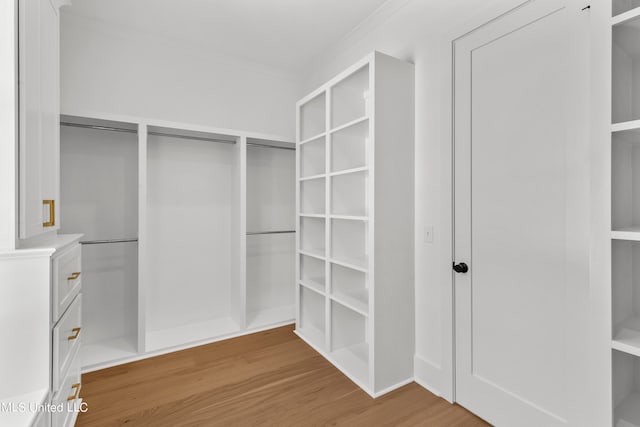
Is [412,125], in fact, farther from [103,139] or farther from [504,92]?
[103,139]

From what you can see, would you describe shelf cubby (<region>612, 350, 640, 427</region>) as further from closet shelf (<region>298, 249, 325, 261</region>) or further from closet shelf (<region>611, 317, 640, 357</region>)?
closet shelf (<region>298, 249, 325, 261</region>)

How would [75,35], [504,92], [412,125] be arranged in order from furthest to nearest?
[75,35] → [412,125] → [504,92]

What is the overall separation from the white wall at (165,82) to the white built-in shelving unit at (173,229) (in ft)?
0.85

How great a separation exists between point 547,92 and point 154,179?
3000 mm

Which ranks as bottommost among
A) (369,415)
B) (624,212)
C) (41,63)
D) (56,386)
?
(369,415)

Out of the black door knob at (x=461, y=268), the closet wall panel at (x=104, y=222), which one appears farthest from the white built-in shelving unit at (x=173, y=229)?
the black door knob at (x=461, y=268)

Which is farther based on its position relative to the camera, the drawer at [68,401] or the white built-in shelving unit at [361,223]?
the white built-in shelving unit at [361,223]

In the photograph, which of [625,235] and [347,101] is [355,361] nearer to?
[625,235]

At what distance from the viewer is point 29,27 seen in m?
1.35

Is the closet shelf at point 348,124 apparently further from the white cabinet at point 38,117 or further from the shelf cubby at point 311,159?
the white cabinet at point 38,117

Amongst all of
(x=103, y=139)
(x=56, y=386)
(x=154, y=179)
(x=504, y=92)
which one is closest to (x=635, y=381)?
(x=504, y=92)

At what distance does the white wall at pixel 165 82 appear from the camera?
8.30 ft

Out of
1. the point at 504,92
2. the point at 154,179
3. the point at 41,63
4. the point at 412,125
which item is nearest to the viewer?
the point at 41,63

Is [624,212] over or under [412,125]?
under
